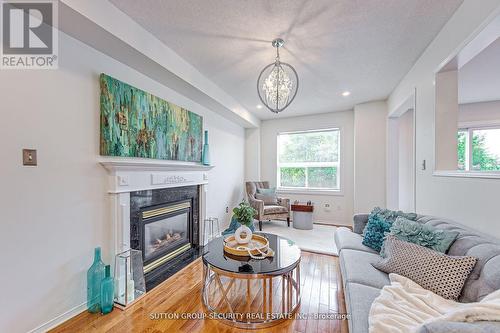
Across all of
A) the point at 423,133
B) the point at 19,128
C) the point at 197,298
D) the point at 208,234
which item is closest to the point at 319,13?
the point at 423,133

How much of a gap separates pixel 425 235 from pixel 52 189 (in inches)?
114

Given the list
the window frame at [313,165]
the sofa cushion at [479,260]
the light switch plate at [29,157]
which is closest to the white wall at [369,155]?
the window frame at [313,165]

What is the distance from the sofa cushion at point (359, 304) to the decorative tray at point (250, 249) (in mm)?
671

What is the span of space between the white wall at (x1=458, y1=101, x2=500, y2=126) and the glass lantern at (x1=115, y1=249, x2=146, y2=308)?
5972mm

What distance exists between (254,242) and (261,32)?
2073 mm

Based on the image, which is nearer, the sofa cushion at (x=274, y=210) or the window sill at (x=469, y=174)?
the window sill at (x=469, y=174)

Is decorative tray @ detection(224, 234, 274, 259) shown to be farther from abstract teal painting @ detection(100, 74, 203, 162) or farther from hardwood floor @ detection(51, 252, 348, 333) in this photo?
abstract teal painting @ detection(100, 74, 203, 162)

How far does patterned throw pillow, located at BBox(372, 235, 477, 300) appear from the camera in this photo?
4.03 ft

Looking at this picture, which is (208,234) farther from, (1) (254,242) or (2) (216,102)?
(2) (216,102)

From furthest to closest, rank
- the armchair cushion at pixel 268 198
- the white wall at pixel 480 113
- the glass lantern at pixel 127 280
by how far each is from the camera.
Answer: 1. the armchair cushion at pixel 268 198
2. the white wall at pixel 480 113
3. the glass lantern at pixel 127 280

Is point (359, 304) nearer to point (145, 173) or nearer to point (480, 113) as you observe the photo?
point (145, 173)

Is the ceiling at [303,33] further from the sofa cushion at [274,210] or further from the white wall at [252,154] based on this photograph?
the sofa cushion at [274,210]

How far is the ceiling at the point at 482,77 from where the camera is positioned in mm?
2357

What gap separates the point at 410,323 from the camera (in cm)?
99
